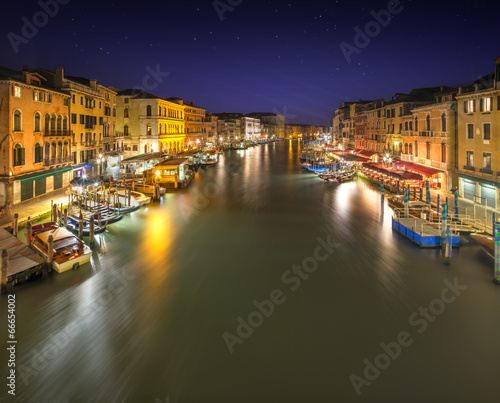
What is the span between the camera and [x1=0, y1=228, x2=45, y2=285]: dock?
39.5 ft

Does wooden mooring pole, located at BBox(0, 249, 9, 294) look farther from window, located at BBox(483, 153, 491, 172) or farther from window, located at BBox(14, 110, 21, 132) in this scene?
window, located at BBox(483, 153, 491, 172)

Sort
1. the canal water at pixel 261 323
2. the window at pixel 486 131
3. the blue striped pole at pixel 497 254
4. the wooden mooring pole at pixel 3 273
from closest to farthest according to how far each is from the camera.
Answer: the canal water at pixel 261 323 < the wooden mooring pole at pixel 3 273 < the blue striped pole at pixel 497 254 < the window at pixel 486 131

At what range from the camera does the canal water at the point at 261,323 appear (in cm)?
748

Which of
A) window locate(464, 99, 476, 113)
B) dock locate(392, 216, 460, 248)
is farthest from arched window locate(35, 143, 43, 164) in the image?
window locate(464, 99, 476, 113)

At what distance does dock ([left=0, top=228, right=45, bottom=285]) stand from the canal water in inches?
19.1

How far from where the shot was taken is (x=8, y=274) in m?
11.8

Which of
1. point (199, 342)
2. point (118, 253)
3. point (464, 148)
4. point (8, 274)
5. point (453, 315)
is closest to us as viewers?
point (199, 342)

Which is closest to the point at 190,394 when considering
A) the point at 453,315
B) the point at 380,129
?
the point at 453,315

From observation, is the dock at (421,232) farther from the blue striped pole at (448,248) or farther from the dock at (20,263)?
the dock at (20,263)

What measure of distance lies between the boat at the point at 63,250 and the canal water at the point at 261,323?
0.39 meters

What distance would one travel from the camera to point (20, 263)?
41.1ft

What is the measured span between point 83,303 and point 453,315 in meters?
11.8

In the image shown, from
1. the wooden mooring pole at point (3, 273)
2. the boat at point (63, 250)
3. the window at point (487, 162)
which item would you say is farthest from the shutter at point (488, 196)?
the wooden mooring pole at point (3, 273)

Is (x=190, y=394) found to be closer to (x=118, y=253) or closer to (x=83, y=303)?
(x=83, y=303)
